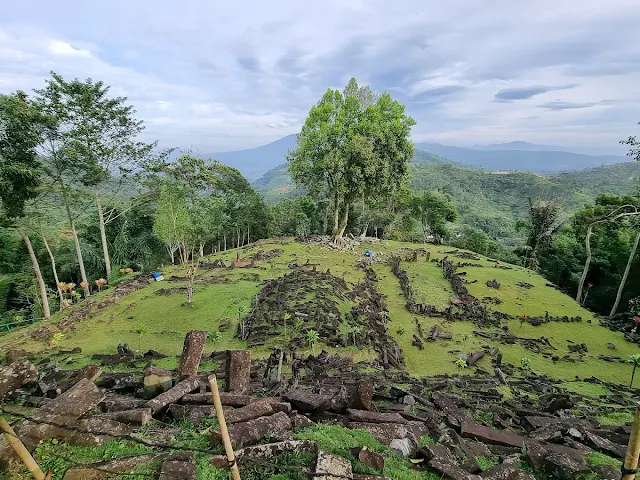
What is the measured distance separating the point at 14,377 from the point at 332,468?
19.4 feet

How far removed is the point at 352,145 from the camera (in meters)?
26.0

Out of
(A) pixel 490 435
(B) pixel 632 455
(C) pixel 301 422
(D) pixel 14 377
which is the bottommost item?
(A) pixel 490 435

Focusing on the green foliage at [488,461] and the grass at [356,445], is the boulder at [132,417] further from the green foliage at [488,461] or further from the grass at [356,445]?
the green foliage at [488,461]

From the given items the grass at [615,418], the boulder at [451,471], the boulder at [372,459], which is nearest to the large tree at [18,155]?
the boulder at [372,459]

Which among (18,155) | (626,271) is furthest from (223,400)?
(626,271)

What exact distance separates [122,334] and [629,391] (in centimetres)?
1825

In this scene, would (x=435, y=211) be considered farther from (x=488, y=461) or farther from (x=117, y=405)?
(x=117, y=405)

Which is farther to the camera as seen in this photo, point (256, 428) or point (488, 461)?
point (488, 461)

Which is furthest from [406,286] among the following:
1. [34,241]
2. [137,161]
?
[34,241]

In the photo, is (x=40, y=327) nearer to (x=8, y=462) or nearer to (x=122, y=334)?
(x=122, y=334)

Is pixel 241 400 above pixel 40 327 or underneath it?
Result: above

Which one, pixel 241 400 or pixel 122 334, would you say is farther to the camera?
pixel 122 334

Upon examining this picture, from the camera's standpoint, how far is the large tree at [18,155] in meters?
15.1

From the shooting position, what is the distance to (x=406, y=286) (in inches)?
869
